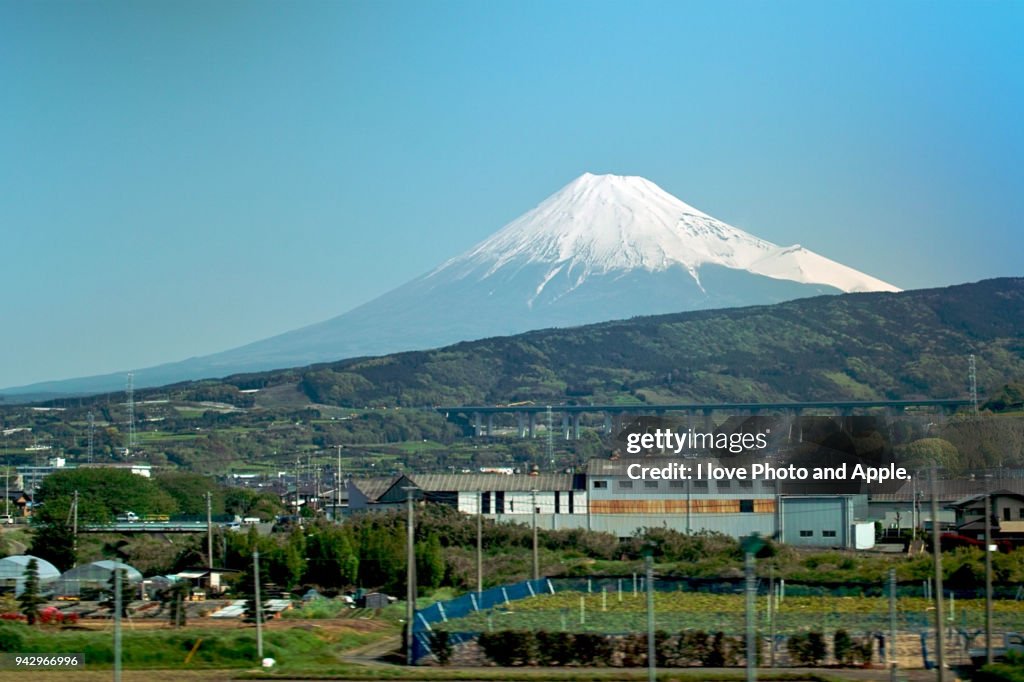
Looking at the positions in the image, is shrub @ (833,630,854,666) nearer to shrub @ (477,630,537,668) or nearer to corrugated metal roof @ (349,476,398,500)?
shrub @ (477,630,537,668)

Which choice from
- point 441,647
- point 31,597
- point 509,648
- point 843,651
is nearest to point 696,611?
point 843,651

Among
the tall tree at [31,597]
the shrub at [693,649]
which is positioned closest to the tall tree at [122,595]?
the tall tree at [31,597]

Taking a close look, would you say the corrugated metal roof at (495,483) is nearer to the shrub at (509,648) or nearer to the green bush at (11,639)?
the shrub at (509,648)

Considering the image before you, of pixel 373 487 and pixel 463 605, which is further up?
pixel 373 487

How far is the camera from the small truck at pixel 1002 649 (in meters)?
19.0

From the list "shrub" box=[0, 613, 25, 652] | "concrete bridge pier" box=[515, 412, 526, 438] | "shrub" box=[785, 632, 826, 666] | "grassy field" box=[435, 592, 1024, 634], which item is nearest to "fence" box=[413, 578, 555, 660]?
"grassy field" box=[435, 592, 1024, 634]

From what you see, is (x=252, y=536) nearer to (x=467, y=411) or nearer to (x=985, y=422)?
(x=985, y=422)

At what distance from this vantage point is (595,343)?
449 ft

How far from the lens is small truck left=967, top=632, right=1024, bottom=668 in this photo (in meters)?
19.0

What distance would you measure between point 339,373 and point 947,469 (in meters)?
71.8

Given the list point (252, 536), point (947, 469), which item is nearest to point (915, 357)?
point (947, 469)

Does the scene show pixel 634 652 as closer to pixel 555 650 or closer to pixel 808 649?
pixel 555 650

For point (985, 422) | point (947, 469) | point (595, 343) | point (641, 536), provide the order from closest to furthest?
point (641, 536)
point (947, 469)
point (985, 422)
point (595, 343)

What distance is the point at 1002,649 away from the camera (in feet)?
64.0
